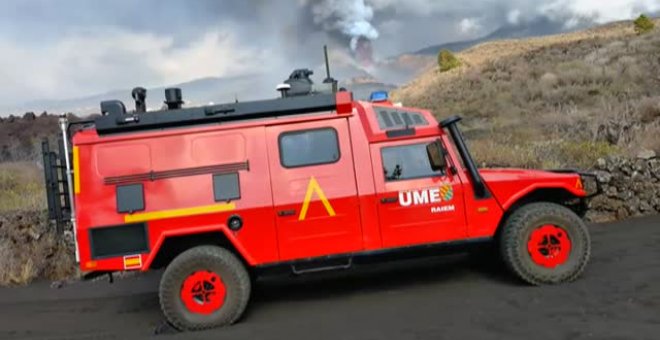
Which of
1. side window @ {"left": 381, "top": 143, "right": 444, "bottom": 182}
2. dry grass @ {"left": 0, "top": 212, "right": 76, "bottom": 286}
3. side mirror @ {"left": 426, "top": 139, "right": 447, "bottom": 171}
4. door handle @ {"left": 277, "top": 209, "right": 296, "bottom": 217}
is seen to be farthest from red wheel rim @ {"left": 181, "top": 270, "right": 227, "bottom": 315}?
dry grass @ {"left": 0, "top": 212, "right": 76, "bottom": 286}

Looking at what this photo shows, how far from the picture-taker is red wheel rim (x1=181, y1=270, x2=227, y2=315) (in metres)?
7.36

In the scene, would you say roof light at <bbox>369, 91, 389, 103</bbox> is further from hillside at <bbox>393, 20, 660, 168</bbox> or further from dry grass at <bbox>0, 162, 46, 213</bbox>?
dry grass at <bbox>0, 162, 46, 213</bbox>

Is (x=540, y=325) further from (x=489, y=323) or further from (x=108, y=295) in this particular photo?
(x=108, y=295)

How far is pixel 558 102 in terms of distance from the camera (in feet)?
92.0

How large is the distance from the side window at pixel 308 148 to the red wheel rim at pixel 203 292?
4.81 feet

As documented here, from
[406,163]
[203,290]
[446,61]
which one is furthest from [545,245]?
[446,61]

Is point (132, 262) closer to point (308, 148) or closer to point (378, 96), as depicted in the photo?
point (308, 148)

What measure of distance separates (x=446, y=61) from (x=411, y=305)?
57.9 meters

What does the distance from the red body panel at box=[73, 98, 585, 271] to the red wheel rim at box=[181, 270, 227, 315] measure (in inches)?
16.7

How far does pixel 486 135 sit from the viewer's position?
65.2 ft

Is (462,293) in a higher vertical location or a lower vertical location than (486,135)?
lower

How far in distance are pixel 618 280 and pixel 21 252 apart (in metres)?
9.17

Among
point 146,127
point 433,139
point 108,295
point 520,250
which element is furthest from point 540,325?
point 108,295

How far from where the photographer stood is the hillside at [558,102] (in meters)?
14.5
